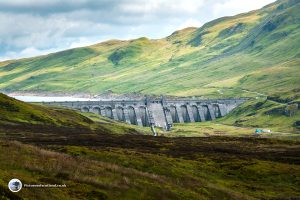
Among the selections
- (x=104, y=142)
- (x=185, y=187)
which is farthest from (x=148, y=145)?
(x=185, y=187)

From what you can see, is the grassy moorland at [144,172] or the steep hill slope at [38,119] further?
the steep hill slope at [38,119]

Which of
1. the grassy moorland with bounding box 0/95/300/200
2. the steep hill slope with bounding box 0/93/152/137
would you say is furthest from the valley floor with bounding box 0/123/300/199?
the steep hill slope with bounding box 0/93/152/137

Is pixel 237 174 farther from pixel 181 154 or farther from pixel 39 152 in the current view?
→ pixel 39 152

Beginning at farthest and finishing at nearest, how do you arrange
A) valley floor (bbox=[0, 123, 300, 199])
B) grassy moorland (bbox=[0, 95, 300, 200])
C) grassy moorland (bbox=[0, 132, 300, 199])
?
grassy moorland (bbox=[0, 95, 300, 200]) < grassy moorland (bbox=[0, 132, 300, 199]) < valley floor (bbox=[0, 123, 300, 199])

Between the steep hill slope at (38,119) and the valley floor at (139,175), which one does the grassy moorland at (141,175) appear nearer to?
the valley floor at (139,175)

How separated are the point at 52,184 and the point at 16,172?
10.4 feet

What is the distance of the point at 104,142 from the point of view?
93.4 m

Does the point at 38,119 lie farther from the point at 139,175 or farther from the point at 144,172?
the point at 139,175

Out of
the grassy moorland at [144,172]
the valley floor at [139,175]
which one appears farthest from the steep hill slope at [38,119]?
the valley floor at [139,175]

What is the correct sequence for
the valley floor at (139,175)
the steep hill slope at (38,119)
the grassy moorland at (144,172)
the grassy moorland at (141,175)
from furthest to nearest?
1. the steep hill slope at (38,119)
2. the grassy moorland at (144,172)
3. the grassy moorland at (141,175)
4. the valley floor at (139,175)

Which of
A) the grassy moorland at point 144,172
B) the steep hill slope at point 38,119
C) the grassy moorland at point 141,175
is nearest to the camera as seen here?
the grassy moorland at point 141,175

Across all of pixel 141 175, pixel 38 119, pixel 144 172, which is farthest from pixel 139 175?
pixel 38 119

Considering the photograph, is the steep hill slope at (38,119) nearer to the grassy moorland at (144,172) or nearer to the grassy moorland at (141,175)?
the grassy moorland at (144,172)

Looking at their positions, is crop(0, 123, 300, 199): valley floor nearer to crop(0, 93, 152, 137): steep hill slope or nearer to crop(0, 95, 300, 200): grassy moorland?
crop(0, 95, 300, 200): grassy moorland
